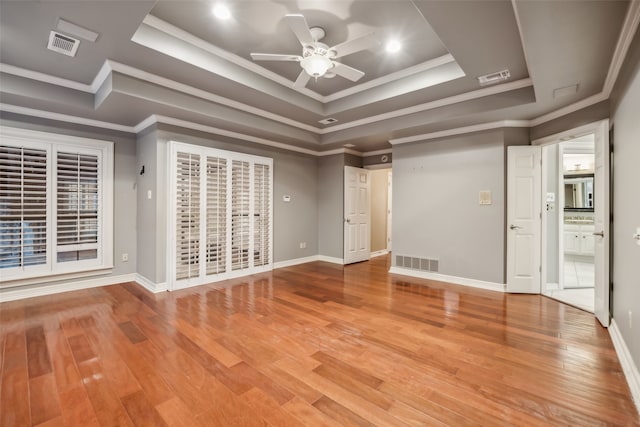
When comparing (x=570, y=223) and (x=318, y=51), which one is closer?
(x=318, y=51)

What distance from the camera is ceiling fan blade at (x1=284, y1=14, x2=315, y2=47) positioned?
2.16 meters

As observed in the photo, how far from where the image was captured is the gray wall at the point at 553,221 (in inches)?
174

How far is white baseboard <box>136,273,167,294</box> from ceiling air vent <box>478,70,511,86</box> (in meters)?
5.05

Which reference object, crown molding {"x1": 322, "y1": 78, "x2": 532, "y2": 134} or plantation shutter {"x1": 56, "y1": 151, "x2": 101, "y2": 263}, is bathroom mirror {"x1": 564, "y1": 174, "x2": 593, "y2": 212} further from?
plantation shutter {"x1": 56, "y1": 151, "x2": 101, "y2": 263}

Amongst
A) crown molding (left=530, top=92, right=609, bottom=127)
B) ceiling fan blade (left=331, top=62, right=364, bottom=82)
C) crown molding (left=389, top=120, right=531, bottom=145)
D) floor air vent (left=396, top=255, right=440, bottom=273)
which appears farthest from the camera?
floor air vent (left=396, top=255, right=440, bottom=273)

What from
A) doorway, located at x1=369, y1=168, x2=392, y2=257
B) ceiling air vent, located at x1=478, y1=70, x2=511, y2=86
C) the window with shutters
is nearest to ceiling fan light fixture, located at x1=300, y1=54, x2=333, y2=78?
ceiling air vent, located at x1=478, y1=70, x2=511, y2=86

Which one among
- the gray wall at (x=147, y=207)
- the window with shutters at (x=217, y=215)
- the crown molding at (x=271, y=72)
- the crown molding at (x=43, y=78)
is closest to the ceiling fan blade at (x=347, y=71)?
the crown molding at (x=271, y=72)

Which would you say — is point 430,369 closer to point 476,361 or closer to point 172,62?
point 476,361

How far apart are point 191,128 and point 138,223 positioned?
6.02 feet

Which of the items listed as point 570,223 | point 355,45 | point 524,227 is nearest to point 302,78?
point 355,45

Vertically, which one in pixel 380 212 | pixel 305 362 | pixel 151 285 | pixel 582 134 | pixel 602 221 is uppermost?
pixel 582 134

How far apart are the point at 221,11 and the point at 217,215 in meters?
3.02

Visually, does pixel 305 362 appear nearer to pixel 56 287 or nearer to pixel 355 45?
pixel 355 45

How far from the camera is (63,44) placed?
262 centimetres
